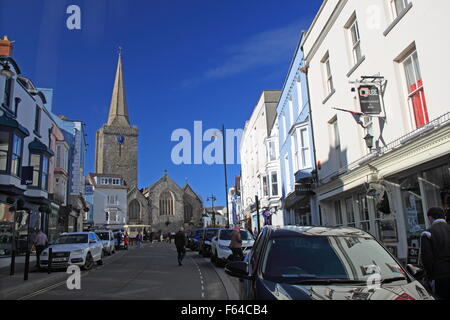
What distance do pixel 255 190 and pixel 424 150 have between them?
28748 millimetres

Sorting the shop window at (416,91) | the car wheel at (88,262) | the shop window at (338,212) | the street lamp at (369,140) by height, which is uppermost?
the shop window at (416,91)

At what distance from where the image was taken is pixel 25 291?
32.2 ft

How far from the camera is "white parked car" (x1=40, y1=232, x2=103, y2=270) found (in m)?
14.6

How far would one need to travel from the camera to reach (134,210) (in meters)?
75.0

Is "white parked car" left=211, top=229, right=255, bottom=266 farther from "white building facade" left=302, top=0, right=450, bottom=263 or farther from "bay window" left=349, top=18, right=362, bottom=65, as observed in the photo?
"bay window" left=349, top=18, right=362, bottom=65

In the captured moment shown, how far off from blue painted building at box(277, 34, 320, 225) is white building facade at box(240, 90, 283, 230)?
9.75 feet

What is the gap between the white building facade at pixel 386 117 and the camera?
27.2ft

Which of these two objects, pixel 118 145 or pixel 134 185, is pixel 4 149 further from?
pixel 118 145

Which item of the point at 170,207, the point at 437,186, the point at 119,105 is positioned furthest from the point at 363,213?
the point at 119,105

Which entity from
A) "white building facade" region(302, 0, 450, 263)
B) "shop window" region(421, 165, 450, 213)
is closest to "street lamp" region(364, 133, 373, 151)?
"white building facade" region(302, 0, 450, 263)

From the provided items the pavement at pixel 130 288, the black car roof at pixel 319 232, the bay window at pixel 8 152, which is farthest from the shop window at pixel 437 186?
the bay window at pixel 8 152

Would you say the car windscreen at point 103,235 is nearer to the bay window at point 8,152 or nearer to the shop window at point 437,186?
the bay window at point 8,152

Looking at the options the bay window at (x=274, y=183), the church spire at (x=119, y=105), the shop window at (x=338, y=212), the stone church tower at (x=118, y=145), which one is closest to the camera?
the shop window at (x=338, y=212)

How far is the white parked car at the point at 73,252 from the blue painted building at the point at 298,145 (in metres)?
9.52
